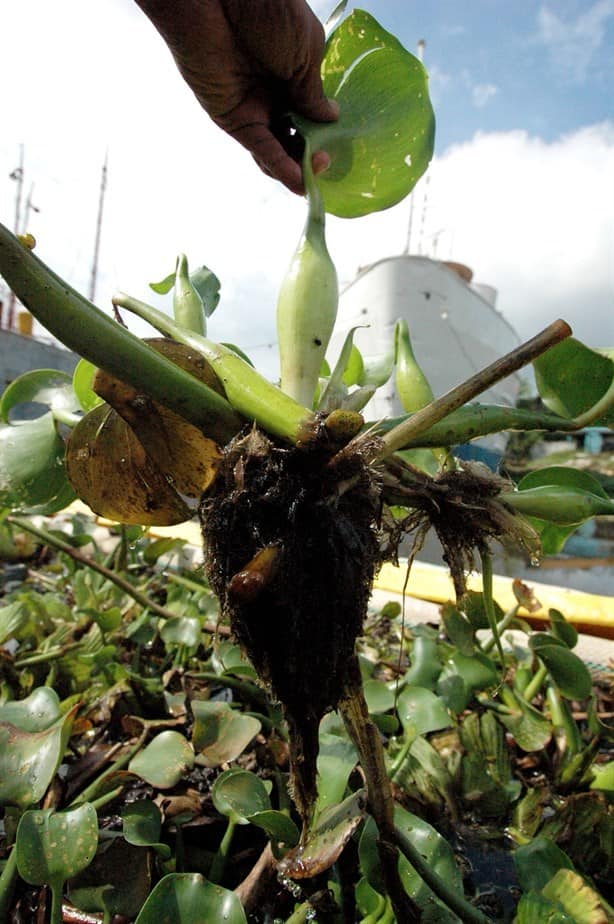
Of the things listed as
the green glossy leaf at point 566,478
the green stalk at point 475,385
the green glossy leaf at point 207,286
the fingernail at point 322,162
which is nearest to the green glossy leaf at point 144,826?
the green stalk at point 475,385

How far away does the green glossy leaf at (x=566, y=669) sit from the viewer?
73 cm

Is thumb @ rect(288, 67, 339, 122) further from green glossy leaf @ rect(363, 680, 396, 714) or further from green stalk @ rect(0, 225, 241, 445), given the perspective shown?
green glossy leaf @ rect(363, 680, 396, 714)

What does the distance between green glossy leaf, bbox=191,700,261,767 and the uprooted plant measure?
0.46 ft

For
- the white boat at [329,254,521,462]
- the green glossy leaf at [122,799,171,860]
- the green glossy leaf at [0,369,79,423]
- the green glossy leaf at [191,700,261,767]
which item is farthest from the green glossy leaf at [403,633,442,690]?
the white boat at [329,254,521,462]

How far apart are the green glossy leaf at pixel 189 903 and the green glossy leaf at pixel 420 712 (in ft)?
1.00

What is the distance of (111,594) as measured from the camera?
4.37ft

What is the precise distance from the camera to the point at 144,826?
561 mm

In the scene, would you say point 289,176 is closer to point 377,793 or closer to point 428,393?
point 428,393

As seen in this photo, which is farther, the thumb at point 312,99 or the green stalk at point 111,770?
the thumb at point 312,99

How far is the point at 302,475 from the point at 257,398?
0.07 metres

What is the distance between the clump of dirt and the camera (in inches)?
17.1

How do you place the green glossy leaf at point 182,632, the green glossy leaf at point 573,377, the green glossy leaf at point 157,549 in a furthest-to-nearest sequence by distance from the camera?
the green glossy leaf at point 157,549 → the green glossy leaf at point 182,632 → the green glossy leaf at point 573,377

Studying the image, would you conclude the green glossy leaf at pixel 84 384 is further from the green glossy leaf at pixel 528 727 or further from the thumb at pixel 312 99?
the green glossy leaf at pixel 528 727

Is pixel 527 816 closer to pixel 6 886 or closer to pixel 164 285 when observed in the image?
pixel 6 886
